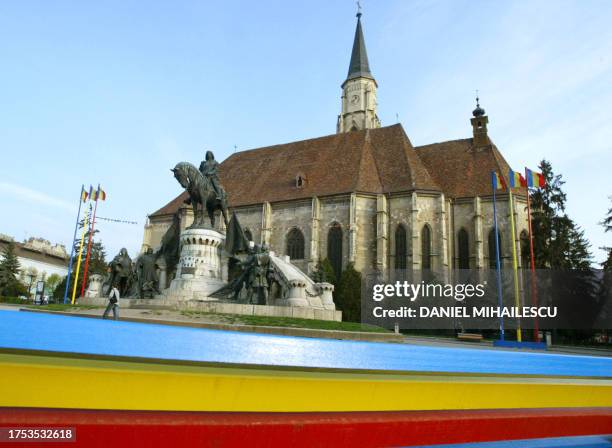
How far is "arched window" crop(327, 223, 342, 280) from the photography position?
31936mm

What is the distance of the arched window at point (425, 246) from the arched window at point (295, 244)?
903 centimetres

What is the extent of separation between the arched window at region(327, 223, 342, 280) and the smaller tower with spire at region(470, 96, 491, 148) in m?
15.3

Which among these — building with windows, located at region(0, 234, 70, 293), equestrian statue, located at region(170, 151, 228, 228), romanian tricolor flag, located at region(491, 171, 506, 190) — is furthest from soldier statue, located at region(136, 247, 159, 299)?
building with windows, located at region(0, 234, 70, 293)

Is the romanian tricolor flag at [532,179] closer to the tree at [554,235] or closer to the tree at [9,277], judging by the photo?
the tree at [554,235]

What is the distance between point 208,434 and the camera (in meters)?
2.25

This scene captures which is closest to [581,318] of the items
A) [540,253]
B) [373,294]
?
[540,253]

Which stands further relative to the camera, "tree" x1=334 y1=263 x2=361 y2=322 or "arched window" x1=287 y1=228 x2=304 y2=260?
"arched window" x1=287 y1=228 x2=304 y2=260

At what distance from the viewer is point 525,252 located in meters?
30.9

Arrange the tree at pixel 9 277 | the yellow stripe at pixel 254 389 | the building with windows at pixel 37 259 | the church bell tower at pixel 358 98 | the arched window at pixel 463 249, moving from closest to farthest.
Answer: the yellow stripe at pixel 254 389, the arched window at pixel 463 249, the tree at pixel 9 277, the church bell tower at pixel 358 98, the building with windows at pixel 37 259

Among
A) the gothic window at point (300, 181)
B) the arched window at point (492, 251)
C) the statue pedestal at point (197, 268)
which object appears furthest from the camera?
the gothic window at point (300, 181)

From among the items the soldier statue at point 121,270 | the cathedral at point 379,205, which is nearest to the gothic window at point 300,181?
the cathedral at point 379,205

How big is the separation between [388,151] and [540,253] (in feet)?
45.4

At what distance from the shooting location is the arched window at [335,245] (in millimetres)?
31936

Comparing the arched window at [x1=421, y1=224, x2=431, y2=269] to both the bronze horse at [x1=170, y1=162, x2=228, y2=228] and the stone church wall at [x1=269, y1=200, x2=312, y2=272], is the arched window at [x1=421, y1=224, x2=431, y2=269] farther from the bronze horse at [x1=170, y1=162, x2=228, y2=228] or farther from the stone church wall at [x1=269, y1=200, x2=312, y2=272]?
the bronze horse at [x1=170, y1=162, x2=228, y2=228]
